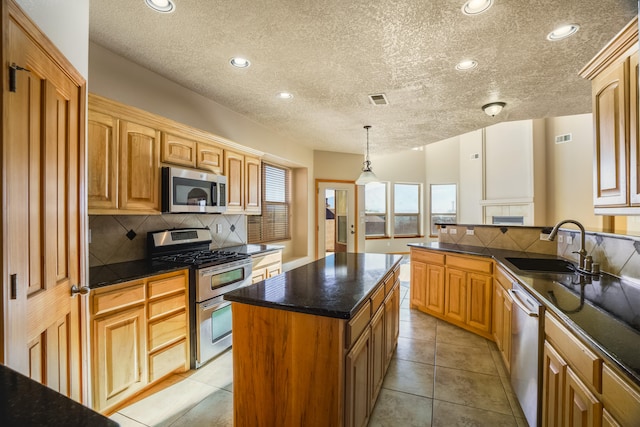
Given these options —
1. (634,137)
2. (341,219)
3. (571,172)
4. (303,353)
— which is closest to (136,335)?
(303,353)

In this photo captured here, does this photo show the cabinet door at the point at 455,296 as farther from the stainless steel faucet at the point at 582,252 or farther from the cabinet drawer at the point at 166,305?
the cabinet drawer at the point at 166,305

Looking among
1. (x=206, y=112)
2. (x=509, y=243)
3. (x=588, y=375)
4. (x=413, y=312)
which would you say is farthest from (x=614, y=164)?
(x=206, y=112)

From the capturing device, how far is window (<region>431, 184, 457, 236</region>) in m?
8.26

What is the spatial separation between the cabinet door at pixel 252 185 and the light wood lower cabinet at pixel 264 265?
0.65m

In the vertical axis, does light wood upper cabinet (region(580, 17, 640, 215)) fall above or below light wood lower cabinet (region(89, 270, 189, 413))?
above

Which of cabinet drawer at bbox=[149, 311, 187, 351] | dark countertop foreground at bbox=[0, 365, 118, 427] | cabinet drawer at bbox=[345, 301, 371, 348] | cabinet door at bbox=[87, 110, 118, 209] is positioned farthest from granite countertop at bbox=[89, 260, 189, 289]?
cabinet drawer at bbox=[345, 301, 371, 348]

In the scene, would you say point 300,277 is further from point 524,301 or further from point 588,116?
point 588,116

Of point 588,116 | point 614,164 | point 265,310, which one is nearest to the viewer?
point 265,310

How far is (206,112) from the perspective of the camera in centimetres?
323

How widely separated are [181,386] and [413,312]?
2.84 m

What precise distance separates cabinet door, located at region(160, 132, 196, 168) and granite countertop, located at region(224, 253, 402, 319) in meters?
1.57

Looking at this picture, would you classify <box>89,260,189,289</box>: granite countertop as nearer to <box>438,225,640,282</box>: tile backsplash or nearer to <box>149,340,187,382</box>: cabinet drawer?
<box>149,340,187,382</box>: cabinet drawer

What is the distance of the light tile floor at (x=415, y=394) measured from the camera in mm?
1885


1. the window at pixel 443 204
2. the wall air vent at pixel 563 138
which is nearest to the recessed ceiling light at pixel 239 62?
the wall air vent at pixel 563 138
